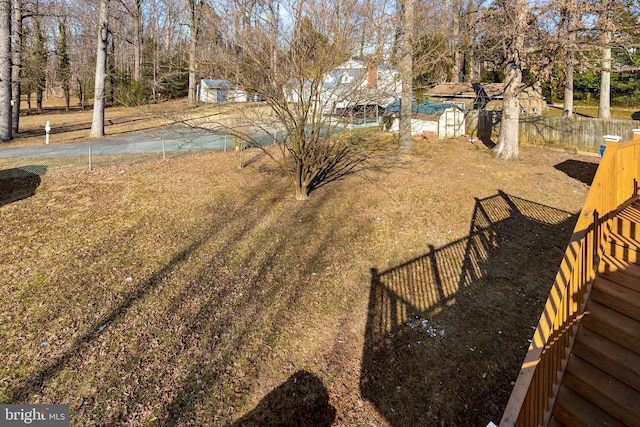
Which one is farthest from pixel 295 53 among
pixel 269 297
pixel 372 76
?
pixel 269 297

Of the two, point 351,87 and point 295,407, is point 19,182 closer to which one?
point 351,87

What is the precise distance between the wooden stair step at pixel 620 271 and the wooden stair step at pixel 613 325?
35 cm

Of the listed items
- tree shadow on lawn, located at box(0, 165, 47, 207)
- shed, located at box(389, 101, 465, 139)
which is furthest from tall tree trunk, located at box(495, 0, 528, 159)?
tree shadow on lawn, located at box(0, 165, 47, 207)

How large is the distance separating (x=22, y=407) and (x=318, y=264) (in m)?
3.96

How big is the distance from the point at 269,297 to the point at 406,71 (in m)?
6.09

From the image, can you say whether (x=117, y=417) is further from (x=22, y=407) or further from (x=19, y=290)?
(x=19, y=290)

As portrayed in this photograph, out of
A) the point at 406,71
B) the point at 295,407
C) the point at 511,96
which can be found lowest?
the point at 295,407

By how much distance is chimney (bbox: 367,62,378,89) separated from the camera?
7.53 metres

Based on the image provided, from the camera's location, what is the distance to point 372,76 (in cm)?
771

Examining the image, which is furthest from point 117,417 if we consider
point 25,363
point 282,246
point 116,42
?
point 116,42

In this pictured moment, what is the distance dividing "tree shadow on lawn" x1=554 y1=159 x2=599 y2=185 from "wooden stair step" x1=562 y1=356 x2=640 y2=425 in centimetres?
1003

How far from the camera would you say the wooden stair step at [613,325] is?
2844 millimetres

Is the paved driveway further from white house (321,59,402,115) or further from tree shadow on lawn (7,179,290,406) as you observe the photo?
tree shadow on lawn (7,179,290,406)

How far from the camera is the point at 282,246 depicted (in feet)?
21.5
